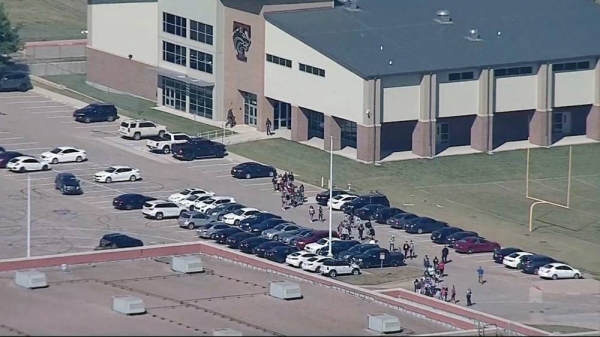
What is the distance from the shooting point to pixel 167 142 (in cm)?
12156

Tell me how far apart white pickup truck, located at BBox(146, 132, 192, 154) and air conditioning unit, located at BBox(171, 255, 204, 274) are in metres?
43.5

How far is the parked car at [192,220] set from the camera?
10450 centimetres

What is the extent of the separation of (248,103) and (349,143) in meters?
9.08

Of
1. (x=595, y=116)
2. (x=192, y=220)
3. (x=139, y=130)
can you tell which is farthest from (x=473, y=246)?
(x=139, y=130)

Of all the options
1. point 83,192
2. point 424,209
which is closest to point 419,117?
point 424,209

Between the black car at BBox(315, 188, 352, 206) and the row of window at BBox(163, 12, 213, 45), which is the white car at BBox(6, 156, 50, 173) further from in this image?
the row of window at BBox(163, 12, 213, 45)

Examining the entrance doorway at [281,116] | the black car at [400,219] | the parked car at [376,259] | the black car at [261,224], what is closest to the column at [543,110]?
the entrance doorway at [281,116]

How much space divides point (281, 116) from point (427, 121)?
10464 mm

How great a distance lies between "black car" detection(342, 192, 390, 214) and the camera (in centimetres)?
10838

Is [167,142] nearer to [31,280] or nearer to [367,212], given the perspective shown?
[367,212]

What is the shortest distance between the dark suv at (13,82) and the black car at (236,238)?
40.3 m

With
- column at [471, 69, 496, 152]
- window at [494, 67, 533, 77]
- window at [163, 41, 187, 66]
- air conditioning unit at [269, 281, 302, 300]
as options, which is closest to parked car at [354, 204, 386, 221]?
column at [471, 69, 496, 152]

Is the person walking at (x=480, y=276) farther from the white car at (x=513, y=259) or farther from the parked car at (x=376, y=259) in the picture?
the parked car at (x=376, y=259)

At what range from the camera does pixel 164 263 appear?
260 feet
